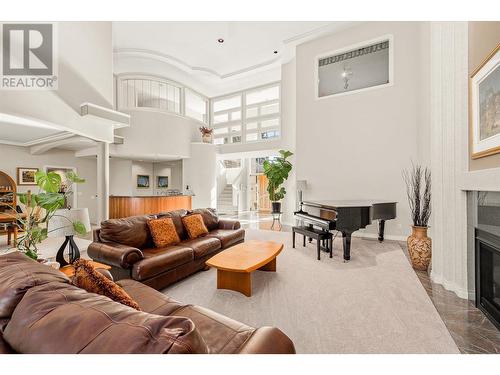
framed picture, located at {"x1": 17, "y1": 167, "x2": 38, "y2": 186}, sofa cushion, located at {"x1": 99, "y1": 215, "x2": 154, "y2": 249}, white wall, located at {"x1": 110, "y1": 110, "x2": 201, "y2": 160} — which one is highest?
white wall, located at {"x1": 110, "y1": 110, "x2": 201, "y2": 160}

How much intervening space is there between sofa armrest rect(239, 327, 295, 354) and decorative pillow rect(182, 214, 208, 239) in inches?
106

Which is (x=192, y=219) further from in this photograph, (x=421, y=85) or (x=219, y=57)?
(x=219, y=57)

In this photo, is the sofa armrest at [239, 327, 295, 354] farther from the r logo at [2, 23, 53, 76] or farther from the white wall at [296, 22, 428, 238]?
the r logo at [2, 23, 53, 76]

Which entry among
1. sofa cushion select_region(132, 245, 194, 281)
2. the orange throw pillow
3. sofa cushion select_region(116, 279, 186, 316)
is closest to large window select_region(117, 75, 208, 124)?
the orange throw pillow

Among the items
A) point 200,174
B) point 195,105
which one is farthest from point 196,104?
point 200,174

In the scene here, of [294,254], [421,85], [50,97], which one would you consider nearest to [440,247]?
[294,254]

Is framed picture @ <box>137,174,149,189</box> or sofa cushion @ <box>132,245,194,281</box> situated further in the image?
framed picture @ <box>137,174,149,189</box>

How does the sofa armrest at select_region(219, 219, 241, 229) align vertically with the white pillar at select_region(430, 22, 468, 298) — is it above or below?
below

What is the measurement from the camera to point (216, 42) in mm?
A: 6551

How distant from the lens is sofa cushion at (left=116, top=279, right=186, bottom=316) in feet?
4.71

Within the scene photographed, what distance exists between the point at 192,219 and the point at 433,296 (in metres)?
3.24

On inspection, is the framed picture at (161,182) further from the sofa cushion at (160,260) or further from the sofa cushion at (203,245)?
the sofa cushion at (160,260)

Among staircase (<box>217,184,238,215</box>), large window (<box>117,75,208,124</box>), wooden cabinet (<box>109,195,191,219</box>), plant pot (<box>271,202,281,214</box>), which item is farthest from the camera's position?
staircase (<box>217,184,238,215</box>)

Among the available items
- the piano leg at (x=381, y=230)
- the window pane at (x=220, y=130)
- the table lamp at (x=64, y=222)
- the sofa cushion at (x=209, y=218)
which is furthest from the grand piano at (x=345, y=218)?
the window pane at (x=220, y=130)
